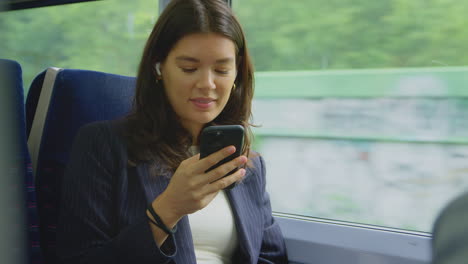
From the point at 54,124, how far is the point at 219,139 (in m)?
0.67

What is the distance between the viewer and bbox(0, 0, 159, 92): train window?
1.94m

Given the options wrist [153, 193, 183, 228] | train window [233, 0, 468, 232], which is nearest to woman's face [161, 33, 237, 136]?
wrist [153, 193, 183, 228]

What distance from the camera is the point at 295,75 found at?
6.04ft

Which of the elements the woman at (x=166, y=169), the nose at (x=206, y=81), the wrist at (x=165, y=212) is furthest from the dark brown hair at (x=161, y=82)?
the wrist at (x=165, y=212)

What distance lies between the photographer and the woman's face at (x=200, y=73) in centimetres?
127

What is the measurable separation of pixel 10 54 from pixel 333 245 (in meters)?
1.54

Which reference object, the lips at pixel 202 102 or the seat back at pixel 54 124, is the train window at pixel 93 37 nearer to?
the seat back at pixel 54 124

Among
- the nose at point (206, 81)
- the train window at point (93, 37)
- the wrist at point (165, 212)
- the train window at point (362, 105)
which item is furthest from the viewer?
the train window at point (93, 37)

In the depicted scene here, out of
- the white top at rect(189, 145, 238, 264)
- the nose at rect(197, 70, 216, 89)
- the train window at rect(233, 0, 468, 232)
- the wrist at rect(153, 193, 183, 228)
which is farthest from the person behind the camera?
the train window at rect(233, 0, 468, 232)

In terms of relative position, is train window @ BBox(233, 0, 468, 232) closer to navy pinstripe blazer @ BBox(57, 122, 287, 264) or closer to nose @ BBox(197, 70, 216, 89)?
nose @ BBox(197, 70, 216, 89)

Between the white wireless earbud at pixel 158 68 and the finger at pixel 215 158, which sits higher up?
the white wireless earbud at pixel 158 68

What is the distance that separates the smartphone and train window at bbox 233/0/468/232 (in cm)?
88

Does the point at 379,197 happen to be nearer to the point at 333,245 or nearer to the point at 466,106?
the point at 333,245

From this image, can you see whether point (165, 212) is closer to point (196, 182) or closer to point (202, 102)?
point (196, 182)
